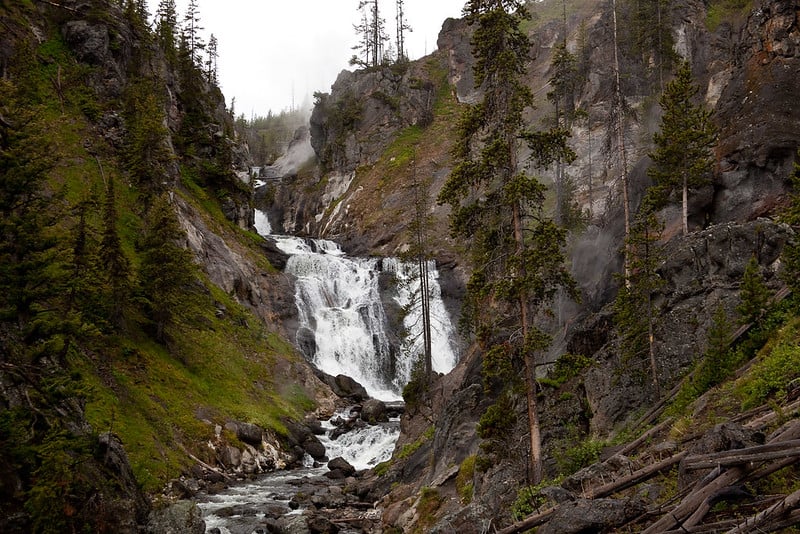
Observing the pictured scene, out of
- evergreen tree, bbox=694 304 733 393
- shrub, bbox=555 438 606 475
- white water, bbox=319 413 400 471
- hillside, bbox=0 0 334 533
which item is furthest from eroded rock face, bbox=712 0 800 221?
hillside, bbox=0 0 334 533

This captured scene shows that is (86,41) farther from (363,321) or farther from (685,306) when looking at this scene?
(685,306)

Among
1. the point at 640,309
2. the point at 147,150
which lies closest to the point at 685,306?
the point at 640,309

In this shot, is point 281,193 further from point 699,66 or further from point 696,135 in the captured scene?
point 696,135

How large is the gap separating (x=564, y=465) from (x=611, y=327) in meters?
8.65

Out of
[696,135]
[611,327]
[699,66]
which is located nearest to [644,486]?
[611,327]

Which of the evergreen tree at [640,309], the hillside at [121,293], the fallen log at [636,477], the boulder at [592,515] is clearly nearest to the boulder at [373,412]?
the hillside at [121,293]

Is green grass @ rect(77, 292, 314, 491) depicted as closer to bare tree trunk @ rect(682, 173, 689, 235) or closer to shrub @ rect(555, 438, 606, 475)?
shrub @ rect(555, 438, 606, 475)

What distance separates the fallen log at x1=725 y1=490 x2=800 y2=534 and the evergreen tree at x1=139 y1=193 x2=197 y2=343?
3202 centimetres

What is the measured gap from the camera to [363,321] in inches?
2020

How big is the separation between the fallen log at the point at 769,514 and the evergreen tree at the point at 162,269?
3202 centimetres

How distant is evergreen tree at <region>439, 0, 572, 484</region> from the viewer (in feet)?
45.6

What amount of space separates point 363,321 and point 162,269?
873 inches

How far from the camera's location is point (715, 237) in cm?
1961

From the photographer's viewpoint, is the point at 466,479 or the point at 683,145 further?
the point at 683,145
